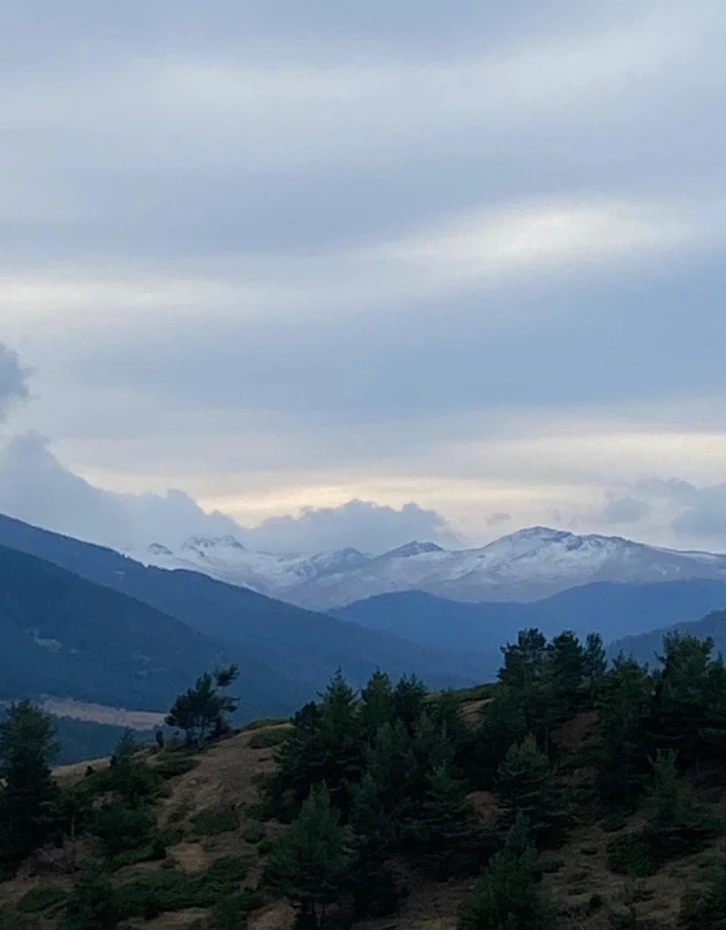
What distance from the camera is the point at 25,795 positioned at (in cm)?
6178

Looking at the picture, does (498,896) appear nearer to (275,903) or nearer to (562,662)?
(275,903)

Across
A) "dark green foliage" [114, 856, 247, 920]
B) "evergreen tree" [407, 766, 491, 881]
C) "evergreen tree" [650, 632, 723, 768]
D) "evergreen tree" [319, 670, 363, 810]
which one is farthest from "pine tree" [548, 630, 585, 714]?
"dark green foliage" [114, 856, 247, 920]

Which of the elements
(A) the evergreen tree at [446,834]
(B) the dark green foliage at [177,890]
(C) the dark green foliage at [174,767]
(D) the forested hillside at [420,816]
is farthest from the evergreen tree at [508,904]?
(C) the dark green foliage at [174,767]

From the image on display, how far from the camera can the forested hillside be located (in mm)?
46031

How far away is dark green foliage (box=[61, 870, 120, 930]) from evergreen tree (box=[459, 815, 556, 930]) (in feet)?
50.7

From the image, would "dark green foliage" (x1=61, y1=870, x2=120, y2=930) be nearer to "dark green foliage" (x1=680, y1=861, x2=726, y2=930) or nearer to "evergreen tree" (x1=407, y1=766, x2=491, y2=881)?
"evergreen tree" (x1=407, y1=766, x2=491, y2=881)

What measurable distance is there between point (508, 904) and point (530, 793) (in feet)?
44.2

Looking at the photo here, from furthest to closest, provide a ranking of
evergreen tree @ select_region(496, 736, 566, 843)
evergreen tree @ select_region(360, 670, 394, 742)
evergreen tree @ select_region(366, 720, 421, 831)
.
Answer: evergreen tree @ select_region(360, 670, 394, 742) → evergreen tree @ select_region(366, 720, 421, 831) → evergreen tree @ select_region(496, 736, 566, 843)

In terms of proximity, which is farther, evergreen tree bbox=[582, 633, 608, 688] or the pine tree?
evergreen tree bbox=[582, 633, 608, 688]

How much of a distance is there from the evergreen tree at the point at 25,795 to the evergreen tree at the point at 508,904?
28740 mm

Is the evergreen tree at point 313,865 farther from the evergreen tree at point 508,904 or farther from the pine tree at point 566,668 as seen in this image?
the pine tree at point 566,668

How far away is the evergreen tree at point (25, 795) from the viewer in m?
61.2

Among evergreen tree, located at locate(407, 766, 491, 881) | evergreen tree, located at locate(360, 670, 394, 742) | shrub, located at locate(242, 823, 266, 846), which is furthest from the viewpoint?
evergreen tree, located at locate(360, 670, 394, 742)

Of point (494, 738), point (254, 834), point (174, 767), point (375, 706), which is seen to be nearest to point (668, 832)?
point (494, 738)
